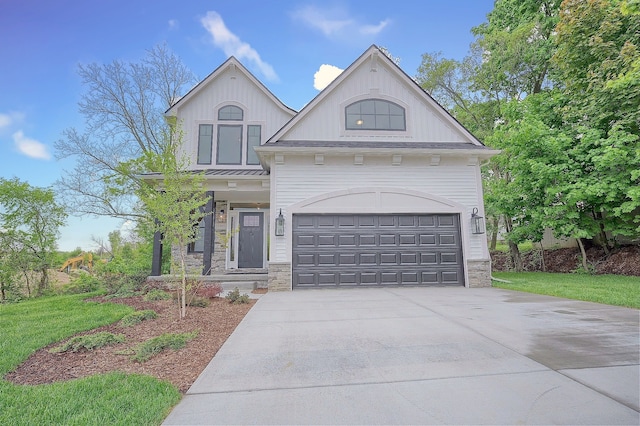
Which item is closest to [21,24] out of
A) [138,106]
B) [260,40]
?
[138,106]

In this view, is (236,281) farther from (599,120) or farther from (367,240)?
(599,120)

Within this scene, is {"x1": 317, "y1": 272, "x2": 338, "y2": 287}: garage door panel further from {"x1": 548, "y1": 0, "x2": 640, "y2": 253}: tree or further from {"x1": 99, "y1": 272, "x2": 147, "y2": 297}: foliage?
{"x1": 548, "y1": 0, "x2": 640, "y2": 253}: tree

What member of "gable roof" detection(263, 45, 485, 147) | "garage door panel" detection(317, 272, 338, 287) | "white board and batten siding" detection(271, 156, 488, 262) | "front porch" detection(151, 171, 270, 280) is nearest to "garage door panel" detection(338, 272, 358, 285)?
"garage door panel" detection(317, 272, 338, 287)

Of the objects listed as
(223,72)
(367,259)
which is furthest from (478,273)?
(223,72)

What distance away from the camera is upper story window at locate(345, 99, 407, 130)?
9.56 m

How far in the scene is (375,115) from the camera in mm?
9672

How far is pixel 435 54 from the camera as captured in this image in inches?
677

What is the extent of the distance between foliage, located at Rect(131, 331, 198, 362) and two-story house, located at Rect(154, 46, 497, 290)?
462 centimetres

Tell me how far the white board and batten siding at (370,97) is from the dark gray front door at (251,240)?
398 centimetres

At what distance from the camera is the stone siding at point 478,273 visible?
29.2 feet

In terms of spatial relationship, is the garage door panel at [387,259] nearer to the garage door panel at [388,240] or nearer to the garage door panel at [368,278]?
the garage door panel at [388,240]

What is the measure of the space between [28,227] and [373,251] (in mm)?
10780

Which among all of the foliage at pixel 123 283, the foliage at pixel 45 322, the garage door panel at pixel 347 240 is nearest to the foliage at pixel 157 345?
the foliage at pixel 45 322

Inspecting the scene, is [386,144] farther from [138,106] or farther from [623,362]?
[138,106]
